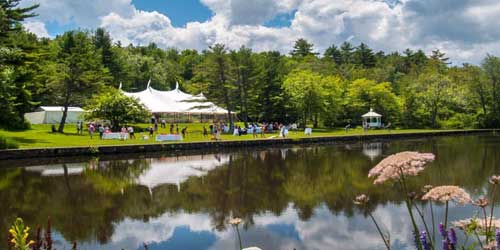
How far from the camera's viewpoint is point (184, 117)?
187ft

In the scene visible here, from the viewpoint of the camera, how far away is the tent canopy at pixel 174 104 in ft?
172

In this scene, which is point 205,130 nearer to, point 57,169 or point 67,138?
point 67,138

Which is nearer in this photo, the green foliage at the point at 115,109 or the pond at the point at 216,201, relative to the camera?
the pond at the point at 216,201

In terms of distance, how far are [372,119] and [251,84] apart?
59.5ft

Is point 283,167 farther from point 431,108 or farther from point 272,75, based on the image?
point 431,108

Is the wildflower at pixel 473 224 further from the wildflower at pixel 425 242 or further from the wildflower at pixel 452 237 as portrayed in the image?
the wildflower at pixel 425 242

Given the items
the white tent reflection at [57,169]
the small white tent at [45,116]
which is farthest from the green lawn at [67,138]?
the white tent reflection at [57,169]

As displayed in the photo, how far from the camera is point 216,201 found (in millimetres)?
15336

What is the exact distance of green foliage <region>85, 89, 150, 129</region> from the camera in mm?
45406

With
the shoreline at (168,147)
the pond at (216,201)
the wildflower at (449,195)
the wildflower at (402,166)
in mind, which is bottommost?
the pond at (216,201)

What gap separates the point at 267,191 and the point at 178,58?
108 meters

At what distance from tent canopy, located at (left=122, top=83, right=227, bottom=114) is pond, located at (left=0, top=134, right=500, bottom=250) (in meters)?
25.7

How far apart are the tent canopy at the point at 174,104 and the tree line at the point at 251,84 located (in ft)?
6.87

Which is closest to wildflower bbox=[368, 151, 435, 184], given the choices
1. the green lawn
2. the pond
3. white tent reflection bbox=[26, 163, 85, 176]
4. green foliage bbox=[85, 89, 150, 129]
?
the pond
